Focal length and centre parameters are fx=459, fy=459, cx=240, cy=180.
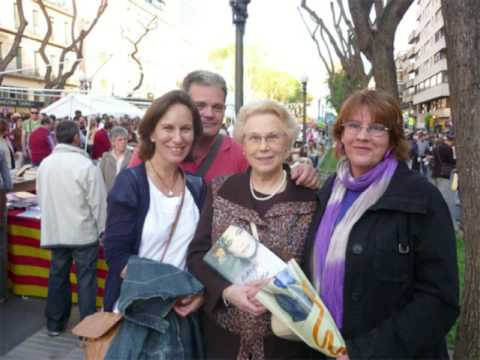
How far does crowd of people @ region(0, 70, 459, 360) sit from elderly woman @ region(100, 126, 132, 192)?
484 cm

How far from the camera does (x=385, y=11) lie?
188 inches

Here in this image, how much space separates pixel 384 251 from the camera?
6.08 ft

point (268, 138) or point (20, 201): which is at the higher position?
point (268, 138)

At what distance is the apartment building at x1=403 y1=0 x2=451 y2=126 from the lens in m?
68.5

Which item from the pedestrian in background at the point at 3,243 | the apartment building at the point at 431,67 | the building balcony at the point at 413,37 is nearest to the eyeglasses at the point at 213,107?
the pedestrian in background at the point at 3,243

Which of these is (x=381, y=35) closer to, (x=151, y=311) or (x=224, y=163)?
(x=224, y=163)

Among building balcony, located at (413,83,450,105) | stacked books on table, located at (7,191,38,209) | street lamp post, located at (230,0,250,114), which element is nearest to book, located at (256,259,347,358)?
street lamp post, located at (230,0,250,114)

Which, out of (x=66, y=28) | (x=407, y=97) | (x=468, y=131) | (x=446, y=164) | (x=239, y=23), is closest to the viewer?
(x=468, y=131)

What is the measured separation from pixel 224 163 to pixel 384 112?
1.16 metres

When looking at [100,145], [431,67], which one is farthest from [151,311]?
[431,67]

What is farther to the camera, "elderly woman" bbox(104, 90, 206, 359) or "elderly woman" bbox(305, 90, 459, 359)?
"elderly woman" bbox(104, 90, 206, 359)

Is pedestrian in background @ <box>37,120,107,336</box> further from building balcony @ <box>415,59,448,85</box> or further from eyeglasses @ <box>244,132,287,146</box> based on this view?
building balcony @ <box>415,59,448,85</box>

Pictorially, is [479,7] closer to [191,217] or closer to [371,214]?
[371,214]

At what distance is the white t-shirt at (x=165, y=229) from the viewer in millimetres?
2232
